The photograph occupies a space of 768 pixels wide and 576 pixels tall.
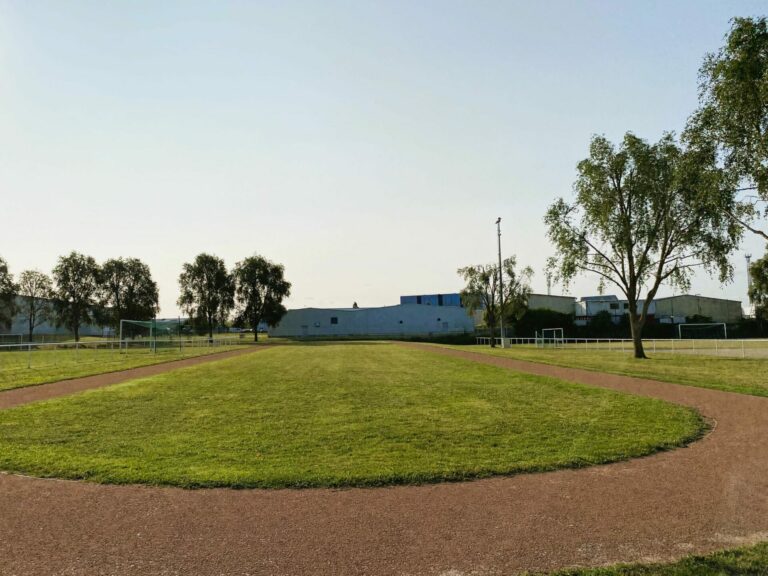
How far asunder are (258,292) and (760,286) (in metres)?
70.7

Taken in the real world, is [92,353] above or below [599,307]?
below

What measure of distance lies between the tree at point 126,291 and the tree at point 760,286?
82.1 m

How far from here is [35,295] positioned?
7506 centimetres

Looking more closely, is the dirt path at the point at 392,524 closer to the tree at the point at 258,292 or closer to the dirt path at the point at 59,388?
the dirt path at the point at 59,388

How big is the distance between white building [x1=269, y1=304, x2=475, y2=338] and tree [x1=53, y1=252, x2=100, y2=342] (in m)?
29.4

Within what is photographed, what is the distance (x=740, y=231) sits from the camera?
26297mm

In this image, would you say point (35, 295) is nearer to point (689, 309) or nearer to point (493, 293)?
point (493, 293)

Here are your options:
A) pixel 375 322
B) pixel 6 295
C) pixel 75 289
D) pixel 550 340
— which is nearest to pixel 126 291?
pixel 75 289

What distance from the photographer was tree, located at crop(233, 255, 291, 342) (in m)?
86.3

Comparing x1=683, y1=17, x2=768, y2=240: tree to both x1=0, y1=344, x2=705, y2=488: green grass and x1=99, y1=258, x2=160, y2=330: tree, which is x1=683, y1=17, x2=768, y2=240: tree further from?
x1=99, y1=258, x2=160, y2=330: tree

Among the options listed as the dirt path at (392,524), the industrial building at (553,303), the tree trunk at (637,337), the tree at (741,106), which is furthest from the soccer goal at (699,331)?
the dirt path at (392,524)

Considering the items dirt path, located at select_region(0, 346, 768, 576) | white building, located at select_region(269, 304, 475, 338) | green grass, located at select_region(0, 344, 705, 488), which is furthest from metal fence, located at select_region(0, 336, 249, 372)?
white building, located at select_region(269, 304, 475, 338)

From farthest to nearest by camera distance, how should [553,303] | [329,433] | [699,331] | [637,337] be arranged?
[553,303]
[699,331]
[637,337]
[329,433]

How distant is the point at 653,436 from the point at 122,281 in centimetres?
8095
